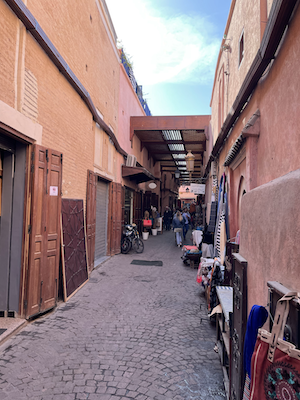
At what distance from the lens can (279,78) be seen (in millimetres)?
3533

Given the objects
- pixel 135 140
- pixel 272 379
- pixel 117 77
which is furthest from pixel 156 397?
pixel 135 140

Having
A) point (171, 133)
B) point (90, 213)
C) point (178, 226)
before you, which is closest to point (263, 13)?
point (90, 213)

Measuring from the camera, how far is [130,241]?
1181 centimetres

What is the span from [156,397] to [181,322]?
2.10 m

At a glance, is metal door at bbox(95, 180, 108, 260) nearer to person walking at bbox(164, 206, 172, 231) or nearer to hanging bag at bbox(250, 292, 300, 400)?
hanging bag at bbox(250, 292, 300, 400)

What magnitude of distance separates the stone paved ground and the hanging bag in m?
1.85

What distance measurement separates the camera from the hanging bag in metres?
1.21

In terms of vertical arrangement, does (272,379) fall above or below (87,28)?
below

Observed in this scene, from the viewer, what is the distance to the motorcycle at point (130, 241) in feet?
38.6

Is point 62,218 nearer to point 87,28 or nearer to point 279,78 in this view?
point 279,78

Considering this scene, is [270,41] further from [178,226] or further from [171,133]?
[171,133]

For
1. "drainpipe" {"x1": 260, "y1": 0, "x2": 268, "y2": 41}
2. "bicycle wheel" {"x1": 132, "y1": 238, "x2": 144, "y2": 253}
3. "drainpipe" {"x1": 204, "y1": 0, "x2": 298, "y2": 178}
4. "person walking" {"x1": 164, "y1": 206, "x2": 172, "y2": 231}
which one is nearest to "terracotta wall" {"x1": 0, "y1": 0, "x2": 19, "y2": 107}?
"drainpipe" {"x1": 204, "y1": 0, "x2": 298, "y2": 178}

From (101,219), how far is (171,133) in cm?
737

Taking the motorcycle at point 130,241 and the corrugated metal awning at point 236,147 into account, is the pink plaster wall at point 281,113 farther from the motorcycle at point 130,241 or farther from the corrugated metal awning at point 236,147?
the motorcycle at point 130,241
